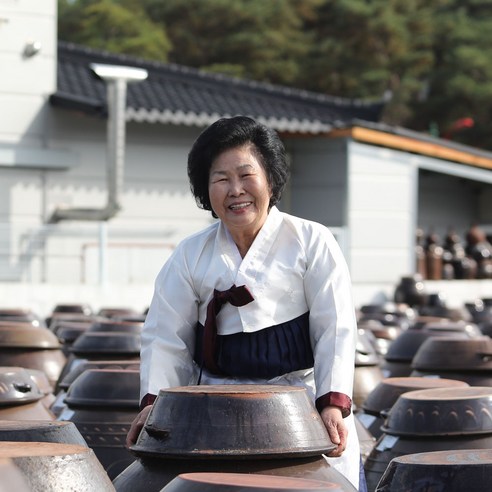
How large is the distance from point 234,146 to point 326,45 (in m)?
28.1

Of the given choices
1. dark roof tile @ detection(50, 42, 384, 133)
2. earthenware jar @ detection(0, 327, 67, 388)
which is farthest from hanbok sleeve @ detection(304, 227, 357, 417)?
dark roof tile @ detection(50, 42, 384, 133)

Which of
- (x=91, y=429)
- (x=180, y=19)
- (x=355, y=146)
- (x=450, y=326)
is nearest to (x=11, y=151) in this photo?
(x=355, y=146)

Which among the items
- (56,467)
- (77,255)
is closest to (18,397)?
(56,467)

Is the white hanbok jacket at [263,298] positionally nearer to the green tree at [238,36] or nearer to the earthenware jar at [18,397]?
the earthenware jar at [18,397]

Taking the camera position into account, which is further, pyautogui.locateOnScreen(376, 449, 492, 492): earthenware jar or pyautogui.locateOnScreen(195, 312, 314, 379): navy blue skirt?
pyautogui.locateOnScreen(195, 312, 314, 379): navy blue skirt

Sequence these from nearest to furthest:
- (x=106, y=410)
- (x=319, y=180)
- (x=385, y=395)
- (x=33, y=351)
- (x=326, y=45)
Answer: (x=106, y=410) → (x=385, y=395) → (x=33, y=351) → (x=319, y=180) → (x=326, y=45)

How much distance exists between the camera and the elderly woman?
4.00 m

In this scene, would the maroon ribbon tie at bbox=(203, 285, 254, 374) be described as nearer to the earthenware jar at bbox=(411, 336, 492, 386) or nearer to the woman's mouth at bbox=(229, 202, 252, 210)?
Result: the woman's mouth at bbox=(229, 202, 252, 210)

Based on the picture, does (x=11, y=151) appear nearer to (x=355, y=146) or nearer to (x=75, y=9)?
(x=355, y=146)

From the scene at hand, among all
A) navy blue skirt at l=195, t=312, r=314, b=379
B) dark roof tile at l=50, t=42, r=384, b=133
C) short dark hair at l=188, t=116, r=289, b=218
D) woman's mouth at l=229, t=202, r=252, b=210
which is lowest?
navy blue skirt at l=195, t=312, r=314, b=379

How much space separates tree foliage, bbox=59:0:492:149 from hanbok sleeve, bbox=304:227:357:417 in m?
26.9

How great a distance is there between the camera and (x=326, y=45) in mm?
31625

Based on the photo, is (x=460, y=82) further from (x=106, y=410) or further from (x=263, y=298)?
(x=263, y=298)

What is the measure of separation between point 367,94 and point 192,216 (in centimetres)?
1520
